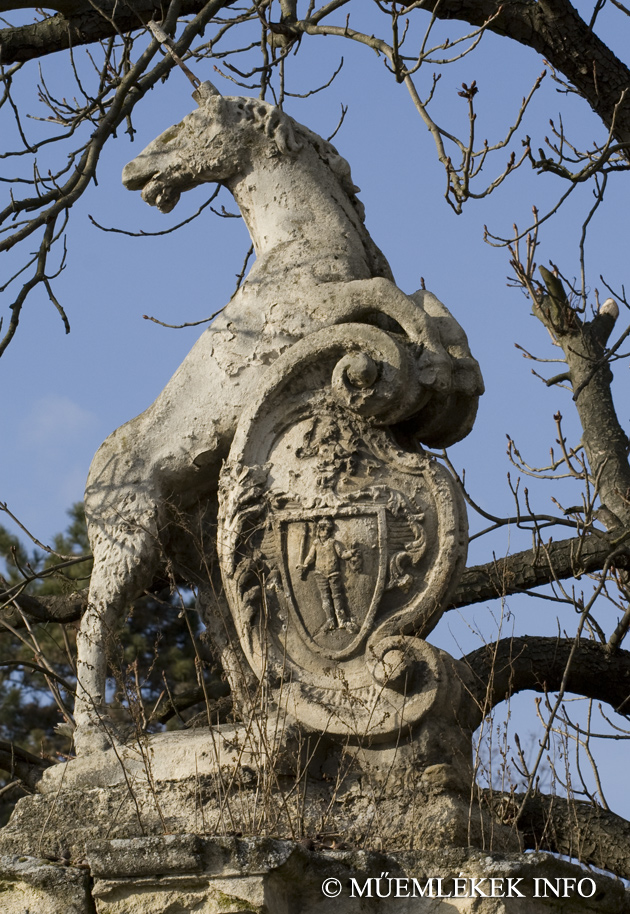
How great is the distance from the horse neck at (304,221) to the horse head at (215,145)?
0.20ft

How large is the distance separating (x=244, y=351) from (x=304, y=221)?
2.06 ft

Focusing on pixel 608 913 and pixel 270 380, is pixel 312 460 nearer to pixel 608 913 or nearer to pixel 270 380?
pixel 270 380

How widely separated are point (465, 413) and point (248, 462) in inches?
32.9

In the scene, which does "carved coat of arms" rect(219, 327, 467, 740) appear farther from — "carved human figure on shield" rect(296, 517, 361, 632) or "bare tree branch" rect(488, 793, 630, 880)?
"bare tree branch" rect(488, 793, 630, 880)

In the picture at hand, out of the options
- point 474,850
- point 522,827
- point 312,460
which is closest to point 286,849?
point 474,850

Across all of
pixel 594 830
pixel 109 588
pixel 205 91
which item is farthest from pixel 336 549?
pixel 594 830

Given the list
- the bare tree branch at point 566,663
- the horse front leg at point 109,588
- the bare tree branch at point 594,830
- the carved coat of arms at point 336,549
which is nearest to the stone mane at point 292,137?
the carved coat of arms at point 336,549

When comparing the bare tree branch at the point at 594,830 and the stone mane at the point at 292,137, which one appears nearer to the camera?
the stone mane at the point at 292,137

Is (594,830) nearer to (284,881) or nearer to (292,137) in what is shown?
(284,881)

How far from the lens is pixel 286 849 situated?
341 cm

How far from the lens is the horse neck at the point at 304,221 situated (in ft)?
16.6

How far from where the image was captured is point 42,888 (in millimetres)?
3461

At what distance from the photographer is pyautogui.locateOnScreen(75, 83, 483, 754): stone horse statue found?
478 centimetres

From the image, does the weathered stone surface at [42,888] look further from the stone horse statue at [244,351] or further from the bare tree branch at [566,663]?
the bare tree branch at [566,663]
